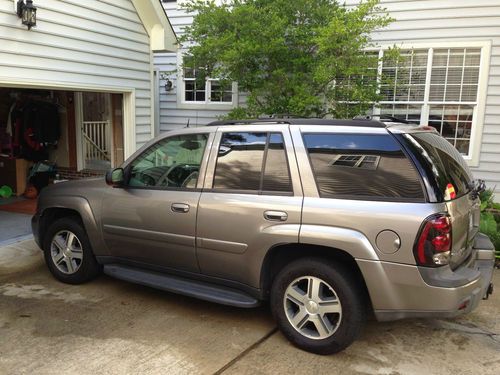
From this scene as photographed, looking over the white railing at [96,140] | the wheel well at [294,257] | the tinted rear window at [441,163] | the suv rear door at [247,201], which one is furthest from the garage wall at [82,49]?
the tinted rear window at [441,163]

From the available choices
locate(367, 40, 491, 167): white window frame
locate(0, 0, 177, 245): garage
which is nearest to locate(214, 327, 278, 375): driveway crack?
locate(0, 0, 177, 245): garage

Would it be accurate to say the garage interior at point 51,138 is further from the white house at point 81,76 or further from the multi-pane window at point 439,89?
the multi-pane window at point 439,89

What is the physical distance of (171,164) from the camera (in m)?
4.42

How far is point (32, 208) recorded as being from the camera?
27.1 ft

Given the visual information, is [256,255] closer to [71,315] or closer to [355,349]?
[355,349]

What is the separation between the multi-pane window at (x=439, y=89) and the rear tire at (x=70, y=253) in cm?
570

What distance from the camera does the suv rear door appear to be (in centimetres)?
361

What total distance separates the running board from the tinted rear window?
172 cm

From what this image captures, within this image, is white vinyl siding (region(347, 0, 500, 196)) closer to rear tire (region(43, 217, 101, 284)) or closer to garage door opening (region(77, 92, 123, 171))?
garage door opening (region(77, 92, 123, 171))

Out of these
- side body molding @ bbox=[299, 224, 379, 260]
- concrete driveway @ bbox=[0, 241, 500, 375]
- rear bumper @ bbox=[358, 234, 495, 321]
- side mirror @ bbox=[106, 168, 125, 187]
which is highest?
side mirror @ bbox=[106, 168, 125, 187]

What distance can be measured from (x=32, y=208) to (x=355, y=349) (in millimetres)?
6691

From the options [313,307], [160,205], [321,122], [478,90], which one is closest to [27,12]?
[160,205]

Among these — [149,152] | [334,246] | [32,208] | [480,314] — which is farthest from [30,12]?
[480,314]

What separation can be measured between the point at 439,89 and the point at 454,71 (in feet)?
1.29
